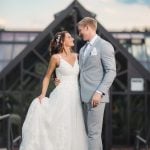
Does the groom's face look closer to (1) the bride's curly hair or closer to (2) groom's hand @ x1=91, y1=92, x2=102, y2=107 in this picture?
(1) the bride's curly hair

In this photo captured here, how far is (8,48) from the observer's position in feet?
90.7

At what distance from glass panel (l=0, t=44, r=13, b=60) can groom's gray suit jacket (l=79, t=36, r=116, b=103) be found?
2160cm

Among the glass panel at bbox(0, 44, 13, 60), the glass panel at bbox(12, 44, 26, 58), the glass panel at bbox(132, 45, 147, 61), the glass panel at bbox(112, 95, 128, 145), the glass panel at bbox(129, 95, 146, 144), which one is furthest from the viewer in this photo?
the glass panel at bbox(132, 45, 147, 61)

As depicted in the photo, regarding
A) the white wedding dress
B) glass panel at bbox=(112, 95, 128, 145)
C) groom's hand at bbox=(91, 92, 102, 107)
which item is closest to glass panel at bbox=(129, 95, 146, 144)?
glass panel at bbox=(112, 95, 128, 145)

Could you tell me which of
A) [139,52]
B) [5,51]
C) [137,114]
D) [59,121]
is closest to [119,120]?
[137,114]

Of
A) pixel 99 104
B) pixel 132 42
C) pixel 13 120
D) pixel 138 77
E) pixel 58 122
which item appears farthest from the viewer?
pixel 132 42

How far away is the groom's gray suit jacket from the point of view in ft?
18.7

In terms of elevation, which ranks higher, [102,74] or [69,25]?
[69,25]

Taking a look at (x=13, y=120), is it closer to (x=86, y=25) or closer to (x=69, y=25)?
(x=86, y=25)

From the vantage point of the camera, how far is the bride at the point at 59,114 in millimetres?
6105

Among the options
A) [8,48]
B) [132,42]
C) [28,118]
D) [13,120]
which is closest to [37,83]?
[8,48]

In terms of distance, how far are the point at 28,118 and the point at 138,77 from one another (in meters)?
20.0

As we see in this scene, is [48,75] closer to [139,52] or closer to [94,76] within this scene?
[94,76]

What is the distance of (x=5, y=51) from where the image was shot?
27500 millimetres
